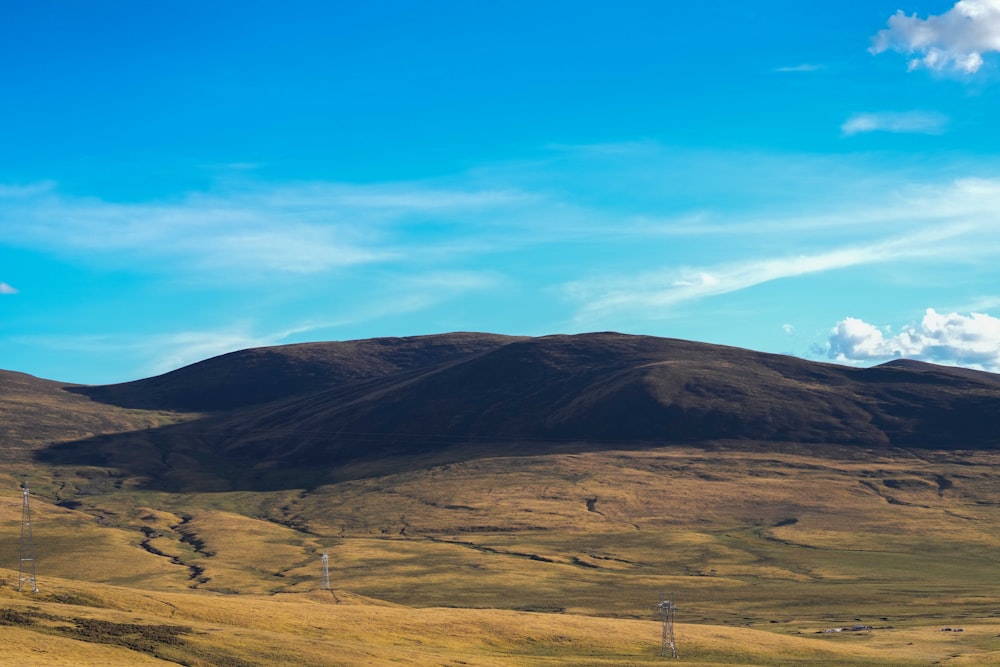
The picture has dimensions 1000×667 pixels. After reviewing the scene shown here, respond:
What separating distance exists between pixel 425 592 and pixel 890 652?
261 feet

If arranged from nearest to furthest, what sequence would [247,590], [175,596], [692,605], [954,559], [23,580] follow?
[23,580], [175,596], [692,605], [247,590], [954,559]

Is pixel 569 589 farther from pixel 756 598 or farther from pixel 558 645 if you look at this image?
pixel 558 645

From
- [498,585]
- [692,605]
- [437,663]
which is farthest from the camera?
[498,585]

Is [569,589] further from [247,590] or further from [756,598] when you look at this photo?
[247,590]

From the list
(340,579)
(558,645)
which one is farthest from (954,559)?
(558,645)

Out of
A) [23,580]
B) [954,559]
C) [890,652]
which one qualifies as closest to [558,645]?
[890,652]

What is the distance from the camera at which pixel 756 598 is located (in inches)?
5925

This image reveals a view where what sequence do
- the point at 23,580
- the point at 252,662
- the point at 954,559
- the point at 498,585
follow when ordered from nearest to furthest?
the point at 252,662 < the point at 23,580 < the point at 498,585 < the point at 954,559

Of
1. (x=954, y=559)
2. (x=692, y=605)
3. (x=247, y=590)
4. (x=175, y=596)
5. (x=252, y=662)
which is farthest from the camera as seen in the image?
(x=954, y=559)

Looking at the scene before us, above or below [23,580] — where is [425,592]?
below

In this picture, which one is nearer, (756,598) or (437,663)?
(437,663)

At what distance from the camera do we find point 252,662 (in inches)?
Answer: 2835

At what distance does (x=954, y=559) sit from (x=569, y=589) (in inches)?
3057

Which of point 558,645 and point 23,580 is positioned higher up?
point 23,580
